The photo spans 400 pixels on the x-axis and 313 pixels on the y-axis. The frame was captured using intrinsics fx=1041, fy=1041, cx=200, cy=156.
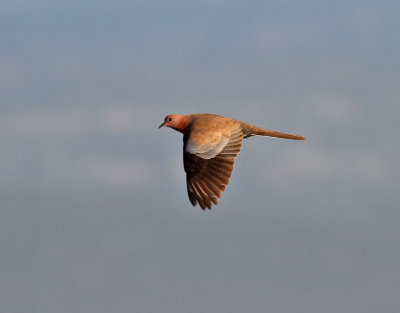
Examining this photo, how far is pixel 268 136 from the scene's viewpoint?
89.3 feet

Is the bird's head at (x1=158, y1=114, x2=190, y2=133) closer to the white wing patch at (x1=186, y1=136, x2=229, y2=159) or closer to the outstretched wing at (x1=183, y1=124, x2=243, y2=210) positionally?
the outstretched wing at (x1=183, y1=124, x2=243, y2=210)

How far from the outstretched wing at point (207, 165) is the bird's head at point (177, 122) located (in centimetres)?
141

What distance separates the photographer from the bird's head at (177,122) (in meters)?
26.6

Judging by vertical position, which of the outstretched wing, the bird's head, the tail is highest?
the tail

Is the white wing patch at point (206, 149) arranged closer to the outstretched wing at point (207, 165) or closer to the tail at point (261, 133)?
the outstretched wing at point (207, 165)

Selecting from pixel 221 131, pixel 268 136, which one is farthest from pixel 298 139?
pixel 221 131

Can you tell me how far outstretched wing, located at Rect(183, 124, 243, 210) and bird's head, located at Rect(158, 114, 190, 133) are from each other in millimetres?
1413

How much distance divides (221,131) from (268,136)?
7.05 ft

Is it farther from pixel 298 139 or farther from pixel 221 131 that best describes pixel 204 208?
pixel 298 139

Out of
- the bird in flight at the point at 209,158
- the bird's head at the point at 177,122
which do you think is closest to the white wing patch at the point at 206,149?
the bird in flight at the point at 209,158

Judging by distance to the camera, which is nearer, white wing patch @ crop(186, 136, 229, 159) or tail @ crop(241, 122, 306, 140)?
white wing patch @ crop(186, 136, 229, 159)

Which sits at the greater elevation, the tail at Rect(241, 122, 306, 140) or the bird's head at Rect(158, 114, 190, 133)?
the tail at Rect(241, 122, 306, 140)

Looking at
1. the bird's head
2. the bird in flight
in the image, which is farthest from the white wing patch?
the bird's head

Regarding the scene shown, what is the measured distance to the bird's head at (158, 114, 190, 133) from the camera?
2659 cm
